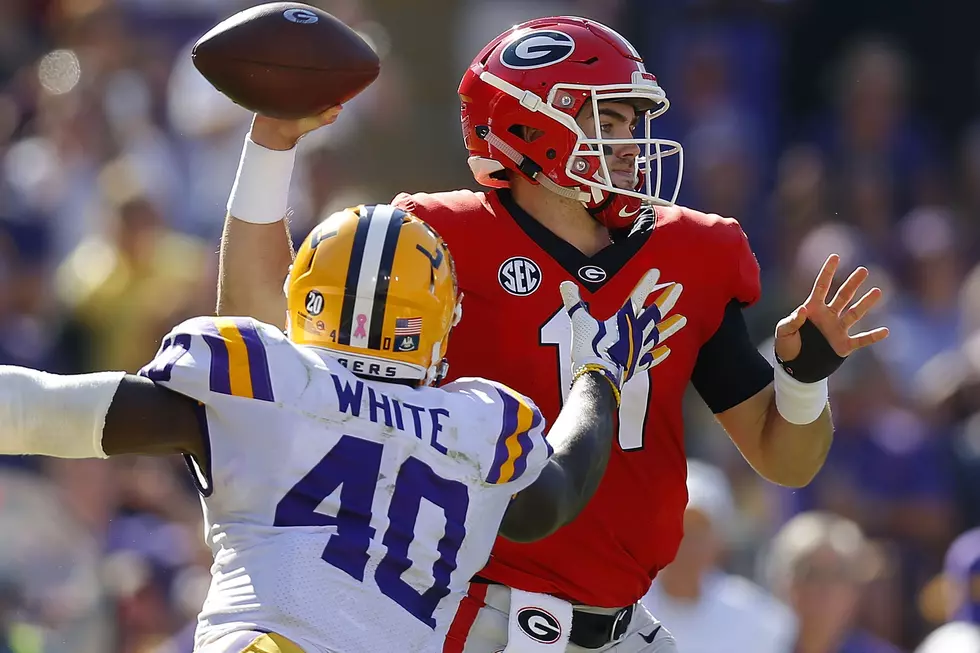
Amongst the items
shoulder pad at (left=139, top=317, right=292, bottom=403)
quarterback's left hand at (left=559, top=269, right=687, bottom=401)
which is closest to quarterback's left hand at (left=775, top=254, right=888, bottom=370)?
quarterback's left hand at (left=559, top=269, right=687, bottom=401)

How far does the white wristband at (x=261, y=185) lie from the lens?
3.88 meters

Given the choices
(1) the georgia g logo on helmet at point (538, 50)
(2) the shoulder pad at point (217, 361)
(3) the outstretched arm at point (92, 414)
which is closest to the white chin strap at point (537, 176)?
(1) the georgia g logo on helmet at point (538, 50)

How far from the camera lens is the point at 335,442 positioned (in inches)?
119

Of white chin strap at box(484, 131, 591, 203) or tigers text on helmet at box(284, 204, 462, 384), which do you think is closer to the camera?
tigers text on helmet at box(284, 204, 462, 384)

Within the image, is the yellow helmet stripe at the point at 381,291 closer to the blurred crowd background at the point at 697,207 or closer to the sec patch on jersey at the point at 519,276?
the sec patch on jersey at the point at 519,276

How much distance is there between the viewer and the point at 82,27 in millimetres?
9828

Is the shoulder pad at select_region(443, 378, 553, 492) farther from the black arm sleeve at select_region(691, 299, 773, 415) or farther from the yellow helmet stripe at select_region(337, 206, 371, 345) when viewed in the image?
the black arm sleeve at select_region(691, 299, 773, 415)

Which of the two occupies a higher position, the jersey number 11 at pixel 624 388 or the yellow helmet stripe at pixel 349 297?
the yellow helmet stripe at pixel 349 297

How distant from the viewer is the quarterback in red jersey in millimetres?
3896

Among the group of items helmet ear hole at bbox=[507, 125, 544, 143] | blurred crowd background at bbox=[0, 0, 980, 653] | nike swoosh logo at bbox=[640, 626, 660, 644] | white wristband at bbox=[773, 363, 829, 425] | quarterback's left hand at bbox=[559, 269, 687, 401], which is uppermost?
helmet ear hole at bbox=[507, 125, 544, 143]

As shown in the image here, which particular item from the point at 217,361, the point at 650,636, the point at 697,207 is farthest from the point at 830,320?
the point at 697,207

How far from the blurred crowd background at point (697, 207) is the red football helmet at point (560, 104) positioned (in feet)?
7.97

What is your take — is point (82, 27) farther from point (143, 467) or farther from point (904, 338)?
point (904, 338)

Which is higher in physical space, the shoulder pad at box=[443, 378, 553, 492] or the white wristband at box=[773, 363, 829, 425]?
the shoulder pad at box=[443, 378, 553, 492]
